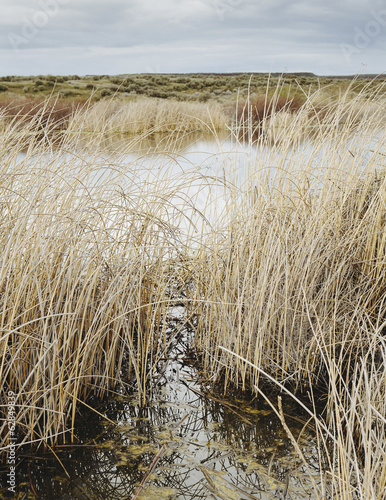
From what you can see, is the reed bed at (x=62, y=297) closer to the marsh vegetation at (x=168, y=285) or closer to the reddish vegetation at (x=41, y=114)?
the marsh vegetation at (x=168, y=285)

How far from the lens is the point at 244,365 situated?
85.7 inches

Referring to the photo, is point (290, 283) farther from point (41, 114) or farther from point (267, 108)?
point (267, 108)

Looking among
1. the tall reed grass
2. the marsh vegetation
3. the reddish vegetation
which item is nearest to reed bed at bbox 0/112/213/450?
the marsh vegetation

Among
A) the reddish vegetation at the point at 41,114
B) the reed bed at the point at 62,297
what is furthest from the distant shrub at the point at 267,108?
the reddish vegetation at the point at 41,114

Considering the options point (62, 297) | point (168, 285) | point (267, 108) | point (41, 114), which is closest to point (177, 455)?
point (62, 297)

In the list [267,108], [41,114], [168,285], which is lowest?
[168,285]

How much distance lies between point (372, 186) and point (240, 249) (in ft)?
4.10

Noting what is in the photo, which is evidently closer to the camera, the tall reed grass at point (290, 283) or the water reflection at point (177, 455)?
the water reflection at point (177, 455)

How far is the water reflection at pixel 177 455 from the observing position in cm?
159

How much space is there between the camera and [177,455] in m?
1.77

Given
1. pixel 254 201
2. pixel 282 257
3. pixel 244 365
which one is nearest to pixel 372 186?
pixel 254 201

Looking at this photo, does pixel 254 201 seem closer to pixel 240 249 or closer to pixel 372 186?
pixel 240 249

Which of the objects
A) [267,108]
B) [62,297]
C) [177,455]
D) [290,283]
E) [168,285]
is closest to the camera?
→ [177,455]

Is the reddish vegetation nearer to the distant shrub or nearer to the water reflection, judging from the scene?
the distant shrub
